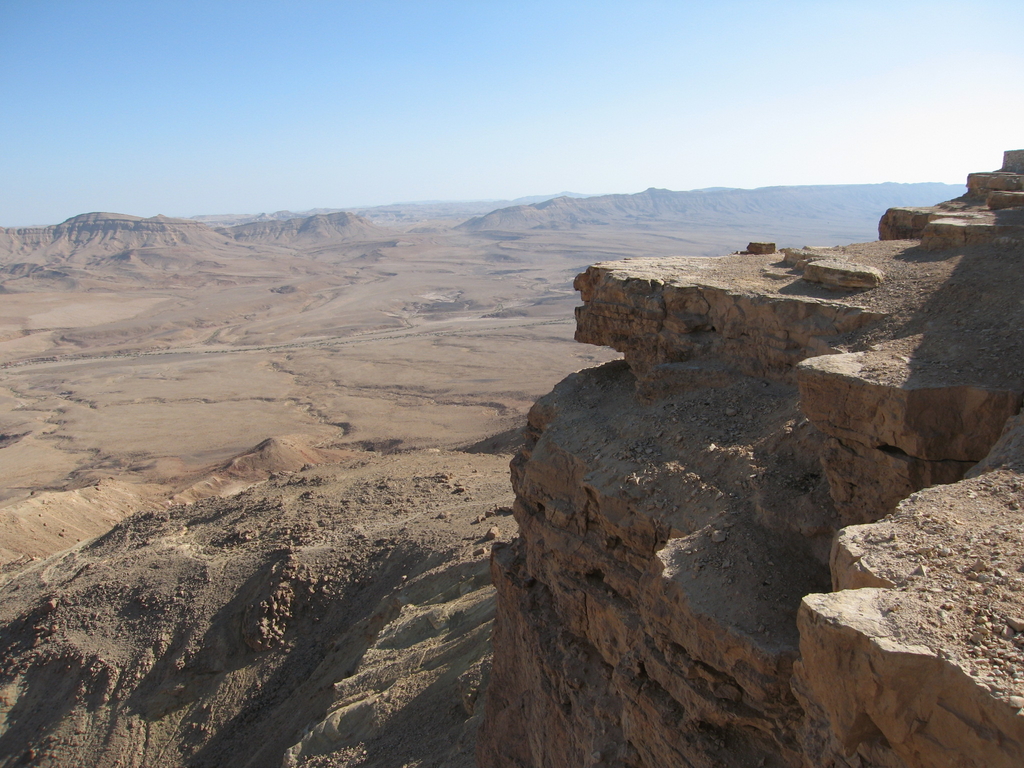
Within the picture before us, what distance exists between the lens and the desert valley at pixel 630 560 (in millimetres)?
4398

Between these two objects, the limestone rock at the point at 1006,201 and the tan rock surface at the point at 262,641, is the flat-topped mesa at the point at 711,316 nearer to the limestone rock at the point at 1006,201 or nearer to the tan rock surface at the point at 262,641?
the limestone rock at the point at 1006,201

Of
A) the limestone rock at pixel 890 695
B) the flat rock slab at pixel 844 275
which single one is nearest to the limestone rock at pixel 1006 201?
the flat rock slab at pixel 844 275

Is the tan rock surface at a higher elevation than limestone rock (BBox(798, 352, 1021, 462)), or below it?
below

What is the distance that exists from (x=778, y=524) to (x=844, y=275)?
4.26 meters

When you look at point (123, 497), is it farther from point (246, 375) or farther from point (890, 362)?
point (890, 362)

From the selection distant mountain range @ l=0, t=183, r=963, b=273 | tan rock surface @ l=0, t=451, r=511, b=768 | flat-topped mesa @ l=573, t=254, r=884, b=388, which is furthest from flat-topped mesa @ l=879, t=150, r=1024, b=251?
distant mountain range @ l=0, t=183, r=963, b=273

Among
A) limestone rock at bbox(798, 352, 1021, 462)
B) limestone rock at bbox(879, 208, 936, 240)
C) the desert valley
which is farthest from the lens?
limestone rock at bbox(879, 208, 936, 240)

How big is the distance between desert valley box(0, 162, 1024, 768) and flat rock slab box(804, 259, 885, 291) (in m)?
0.05

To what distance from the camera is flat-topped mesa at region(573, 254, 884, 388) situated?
8664mm

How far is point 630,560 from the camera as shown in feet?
26.2

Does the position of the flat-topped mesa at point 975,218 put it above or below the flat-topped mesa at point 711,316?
above

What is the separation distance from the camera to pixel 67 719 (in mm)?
15125

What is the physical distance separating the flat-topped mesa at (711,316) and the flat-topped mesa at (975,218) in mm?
2277

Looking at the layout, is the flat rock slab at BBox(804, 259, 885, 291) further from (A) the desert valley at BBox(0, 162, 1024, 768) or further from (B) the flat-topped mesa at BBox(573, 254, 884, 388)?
(B) the flat-topped mesa at BBox(573, 254, 884, 388)
